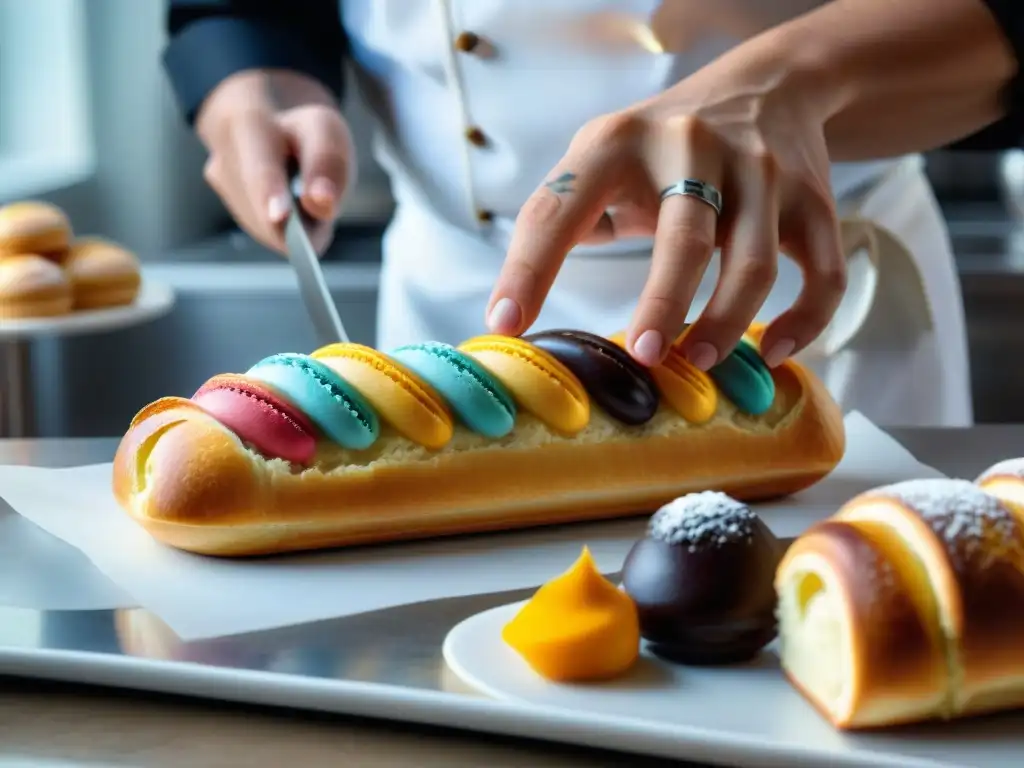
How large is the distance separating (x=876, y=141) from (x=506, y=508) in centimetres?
48

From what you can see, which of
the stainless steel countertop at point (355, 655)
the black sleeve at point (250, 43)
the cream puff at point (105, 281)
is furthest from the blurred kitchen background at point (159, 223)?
the stainless steel countertop at point (355, 655)

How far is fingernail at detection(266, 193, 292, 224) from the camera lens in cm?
117

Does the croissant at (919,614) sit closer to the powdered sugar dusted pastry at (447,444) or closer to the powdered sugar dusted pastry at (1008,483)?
the powdered sugar dusted pastry at (1008,483)

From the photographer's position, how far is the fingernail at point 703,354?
2.79 ft

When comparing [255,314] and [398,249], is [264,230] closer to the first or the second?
[398,249]

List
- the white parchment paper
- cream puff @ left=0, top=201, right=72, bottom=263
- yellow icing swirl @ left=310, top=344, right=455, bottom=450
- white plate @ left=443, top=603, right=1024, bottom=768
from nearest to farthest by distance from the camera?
white plate @ left=443, top=603, right=1024, bottom=768 < the white parchment paper < yellow icing swirl @ left=310, top=344, right=455, bottom=450 < cream puff @ left=0, top=201, right=72, bottom=263

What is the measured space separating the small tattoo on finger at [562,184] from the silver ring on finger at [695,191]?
0.06m

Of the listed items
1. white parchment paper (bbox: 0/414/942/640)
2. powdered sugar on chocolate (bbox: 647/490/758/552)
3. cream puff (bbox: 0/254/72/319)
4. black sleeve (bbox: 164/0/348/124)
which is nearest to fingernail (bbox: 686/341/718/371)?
white parchment paper (bbox: 0/414/942/640)

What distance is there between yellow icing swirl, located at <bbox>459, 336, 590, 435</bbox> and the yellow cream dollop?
0.23m

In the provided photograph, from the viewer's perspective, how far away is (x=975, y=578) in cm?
56

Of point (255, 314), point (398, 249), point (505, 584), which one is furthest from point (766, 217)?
point (255, 314)

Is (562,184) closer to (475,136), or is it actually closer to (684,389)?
(684,389)

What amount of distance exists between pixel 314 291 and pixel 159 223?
1.42 metres

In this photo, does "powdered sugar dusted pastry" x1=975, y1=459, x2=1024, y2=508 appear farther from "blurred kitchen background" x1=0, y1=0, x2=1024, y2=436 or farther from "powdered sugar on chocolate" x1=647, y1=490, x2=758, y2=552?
"blurred kitchen background" x1=0, y1=0, x2=1024, y2=436
